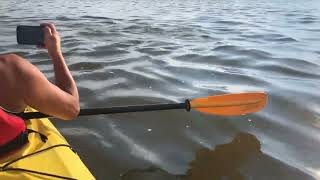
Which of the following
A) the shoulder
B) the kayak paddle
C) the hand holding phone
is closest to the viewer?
the shoulder

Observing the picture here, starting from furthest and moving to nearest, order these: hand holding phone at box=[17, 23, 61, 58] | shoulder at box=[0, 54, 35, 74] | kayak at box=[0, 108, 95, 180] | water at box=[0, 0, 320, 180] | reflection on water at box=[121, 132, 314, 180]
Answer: water at box=[0, 0, 320, 180]
reflection on water at box=[121, 132, 314, 180]
hand holding phone at box=[17, 23, 61, 58]
kayak at box=[0, 108, 95, 180]
shoulder at box=[0, 54, 35, 74]

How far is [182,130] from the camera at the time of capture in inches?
222

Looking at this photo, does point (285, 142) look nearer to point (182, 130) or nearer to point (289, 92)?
point (182, 130)

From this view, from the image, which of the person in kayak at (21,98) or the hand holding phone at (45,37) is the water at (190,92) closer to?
the person in kayak at (21,98)

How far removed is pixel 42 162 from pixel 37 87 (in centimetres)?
55

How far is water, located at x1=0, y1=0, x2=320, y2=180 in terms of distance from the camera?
483 centimetres

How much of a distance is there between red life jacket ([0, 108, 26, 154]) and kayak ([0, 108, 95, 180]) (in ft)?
0.31

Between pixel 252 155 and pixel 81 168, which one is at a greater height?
pixel 81 168

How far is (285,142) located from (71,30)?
9073mm

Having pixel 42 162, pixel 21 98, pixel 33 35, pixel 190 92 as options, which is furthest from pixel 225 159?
pixel 21 98

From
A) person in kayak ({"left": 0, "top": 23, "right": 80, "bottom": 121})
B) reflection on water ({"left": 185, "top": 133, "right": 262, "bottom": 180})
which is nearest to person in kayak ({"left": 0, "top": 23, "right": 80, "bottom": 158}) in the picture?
person in kayak ({"left": 0, "top": 23, "right": 80, "bottom": 121})

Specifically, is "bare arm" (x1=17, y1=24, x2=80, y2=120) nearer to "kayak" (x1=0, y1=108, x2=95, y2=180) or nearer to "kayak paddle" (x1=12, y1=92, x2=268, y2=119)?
"kayak" (x1=0, y1=108, x2=95, y2=180)

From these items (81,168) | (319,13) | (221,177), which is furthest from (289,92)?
(319,13)

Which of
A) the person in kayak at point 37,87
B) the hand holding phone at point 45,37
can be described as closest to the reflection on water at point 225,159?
the person in kayak at point 37,87
